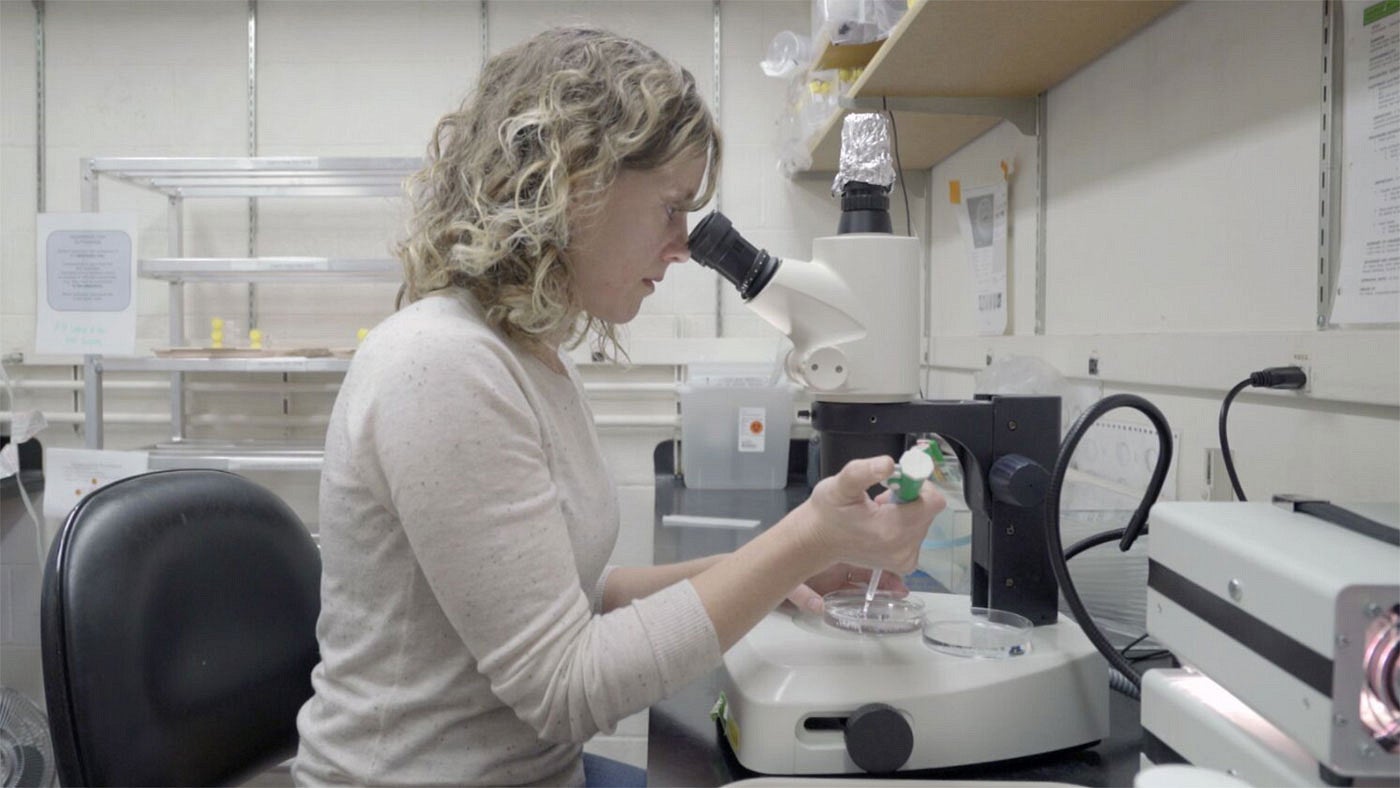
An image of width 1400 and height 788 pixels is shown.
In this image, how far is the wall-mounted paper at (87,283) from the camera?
229 cm

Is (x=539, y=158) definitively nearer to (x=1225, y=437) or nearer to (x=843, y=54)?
(x=1225, y=437)

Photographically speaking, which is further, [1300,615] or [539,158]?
[539,158]

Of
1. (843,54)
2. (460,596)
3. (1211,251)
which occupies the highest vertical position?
(843,54)

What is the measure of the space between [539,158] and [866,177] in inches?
12.2

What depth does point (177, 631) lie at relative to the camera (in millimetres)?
935

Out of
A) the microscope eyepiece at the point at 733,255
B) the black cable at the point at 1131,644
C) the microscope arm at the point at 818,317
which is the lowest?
the black cable at the point at 1131,644

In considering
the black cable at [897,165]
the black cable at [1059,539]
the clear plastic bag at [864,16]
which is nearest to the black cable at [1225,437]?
the black cable at [1059,539]

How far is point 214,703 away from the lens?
3.15 ft

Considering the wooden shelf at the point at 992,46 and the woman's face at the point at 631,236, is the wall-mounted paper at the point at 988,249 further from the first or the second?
the woman's face at the point at 631,236

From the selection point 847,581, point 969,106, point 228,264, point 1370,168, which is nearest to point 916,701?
point 847,581

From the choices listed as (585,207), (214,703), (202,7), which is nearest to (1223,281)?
(585,207)

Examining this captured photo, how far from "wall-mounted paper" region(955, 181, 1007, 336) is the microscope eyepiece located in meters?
1.14

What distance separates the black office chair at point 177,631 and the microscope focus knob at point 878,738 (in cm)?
71

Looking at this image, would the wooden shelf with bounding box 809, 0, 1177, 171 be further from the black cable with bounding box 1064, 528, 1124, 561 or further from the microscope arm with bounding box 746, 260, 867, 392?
the black cable with bounding box 1064, 528, 1124, 561
